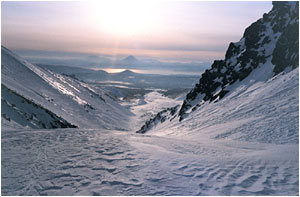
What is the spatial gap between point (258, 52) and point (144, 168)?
34.7 m

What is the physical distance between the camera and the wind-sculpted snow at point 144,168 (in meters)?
7.80

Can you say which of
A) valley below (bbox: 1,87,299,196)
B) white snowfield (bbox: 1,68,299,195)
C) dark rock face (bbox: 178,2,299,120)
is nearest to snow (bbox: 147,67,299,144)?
white snowfield (bbox: 1,68,299,195)

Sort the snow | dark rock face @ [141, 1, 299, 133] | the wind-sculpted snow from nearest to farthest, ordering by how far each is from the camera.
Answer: the wind-sculpted snow < the snow < dark rock face @ [141, 1, 299, 133]

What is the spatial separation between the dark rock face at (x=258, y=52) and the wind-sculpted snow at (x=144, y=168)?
21.5 metres

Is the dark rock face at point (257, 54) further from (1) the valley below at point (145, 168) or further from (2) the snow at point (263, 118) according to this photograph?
(1) the valley below at point (145, 168)

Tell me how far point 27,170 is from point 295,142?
512 inches

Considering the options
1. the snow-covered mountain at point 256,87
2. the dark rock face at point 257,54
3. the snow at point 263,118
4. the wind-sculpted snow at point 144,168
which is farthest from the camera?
the dark rock face at point 257,54

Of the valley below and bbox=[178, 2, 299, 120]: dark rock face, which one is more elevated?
bbox=[178, 2, 299, 120]: dark rock face

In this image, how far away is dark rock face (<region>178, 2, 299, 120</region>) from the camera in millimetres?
31812

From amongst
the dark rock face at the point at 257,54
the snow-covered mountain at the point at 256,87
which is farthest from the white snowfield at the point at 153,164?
the dark rock face at the point at 257,54

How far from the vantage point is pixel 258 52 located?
37.2m

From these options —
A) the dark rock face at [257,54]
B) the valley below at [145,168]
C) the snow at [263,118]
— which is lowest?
the valley below at [145,168]

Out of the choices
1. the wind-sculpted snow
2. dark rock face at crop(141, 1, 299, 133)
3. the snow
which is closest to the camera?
the wind-sculpted snow

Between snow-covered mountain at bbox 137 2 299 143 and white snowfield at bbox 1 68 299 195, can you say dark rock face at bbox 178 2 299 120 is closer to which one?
snow-covered mountain at bbox 137 2 299 143
